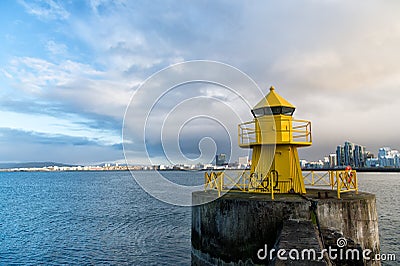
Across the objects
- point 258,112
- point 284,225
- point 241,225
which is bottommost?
point 241,225

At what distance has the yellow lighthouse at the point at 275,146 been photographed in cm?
1389

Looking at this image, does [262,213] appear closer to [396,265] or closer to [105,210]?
[396,265]

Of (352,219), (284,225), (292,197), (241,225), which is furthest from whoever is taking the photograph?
(292,197)

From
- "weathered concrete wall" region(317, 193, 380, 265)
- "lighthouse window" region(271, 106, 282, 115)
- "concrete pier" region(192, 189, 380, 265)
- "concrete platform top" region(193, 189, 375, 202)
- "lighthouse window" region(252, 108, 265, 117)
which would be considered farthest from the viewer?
"lighthouse window" region(252, 108, 265, 117)

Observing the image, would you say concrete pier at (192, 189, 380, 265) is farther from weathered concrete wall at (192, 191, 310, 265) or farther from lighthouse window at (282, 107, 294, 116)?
lighthouse window at (282, 107, 294, 116)

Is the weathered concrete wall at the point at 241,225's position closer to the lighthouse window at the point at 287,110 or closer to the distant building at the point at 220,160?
the distant building at the point at 220,160

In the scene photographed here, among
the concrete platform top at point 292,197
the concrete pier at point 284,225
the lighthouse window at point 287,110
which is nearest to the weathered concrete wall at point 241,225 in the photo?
the concrete pier at point 284,225

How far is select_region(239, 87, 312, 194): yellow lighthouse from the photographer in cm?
1389

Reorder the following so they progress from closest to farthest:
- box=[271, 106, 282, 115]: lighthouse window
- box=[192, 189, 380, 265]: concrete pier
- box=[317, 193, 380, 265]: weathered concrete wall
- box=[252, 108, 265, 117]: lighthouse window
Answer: box=[192, 189, 380, 265]: concrete pier
box=[317, 193, 380, 265]: weathered concrete wall
box=[271, 106, 282, 115]: lighthouse window
box=[252, 108, 265, 117]: lighthouse window

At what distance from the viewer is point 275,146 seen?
14.1 m

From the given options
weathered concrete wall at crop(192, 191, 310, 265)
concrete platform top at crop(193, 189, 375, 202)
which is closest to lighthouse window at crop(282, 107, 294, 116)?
concrete platform top at crop(193, 189, 375, 202)

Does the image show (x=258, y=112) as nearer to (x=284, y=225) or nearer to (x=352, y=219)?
(x=352, y=219)

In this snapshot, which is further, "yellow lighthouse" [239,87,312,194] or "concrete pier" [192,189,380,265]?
"yellow lighthouse" [239,87,312,194]

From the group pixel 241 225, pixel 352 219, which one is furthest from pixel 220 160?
pixel 352 219
